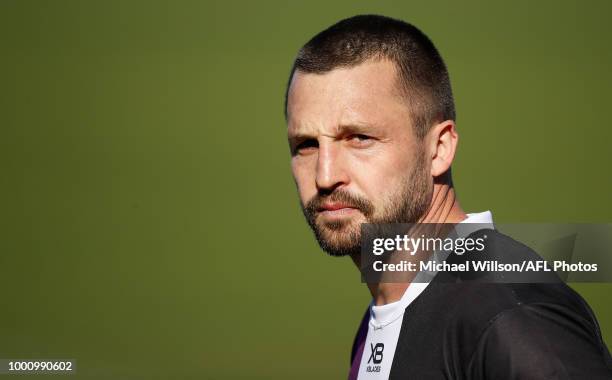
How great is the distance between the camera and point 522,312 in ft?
3.05

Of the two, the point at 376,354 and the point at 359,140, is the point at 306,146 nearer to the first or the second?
the point at 359,140

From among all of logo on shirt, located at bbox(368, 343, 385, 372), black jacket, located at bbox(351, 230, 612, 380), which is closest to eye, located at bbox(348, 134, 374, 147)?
black jacket, located at bbox(351, 230, 612, 380)

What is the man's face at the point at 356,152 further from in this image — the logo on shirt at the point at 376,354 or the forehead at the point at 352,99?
the logo on shirt at the point at 376,354

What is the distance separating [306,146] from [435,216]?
0.24 meters

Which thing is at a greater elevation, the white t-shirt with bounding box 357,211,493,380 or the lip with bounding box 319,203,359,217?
the lip with bounding box 319,203,359,217

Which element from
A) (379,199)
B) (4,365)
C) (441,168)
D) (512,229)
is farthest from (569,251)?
(4,365)

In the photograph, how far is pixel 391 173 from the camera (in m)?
1.18

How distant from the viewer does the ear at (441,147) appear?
4.08 feet

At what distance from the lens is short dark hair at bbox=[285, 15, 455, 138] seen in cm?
121

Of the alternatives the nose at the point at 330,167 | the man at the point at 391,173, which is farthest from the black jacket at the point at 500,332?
the nose at the point at 330,167

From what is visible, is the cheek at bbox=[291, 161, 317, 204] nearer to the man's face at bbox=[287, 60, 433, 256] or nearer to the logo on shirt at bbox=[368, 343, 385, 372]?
the man's face at bbox=[287, 60, 433, 256]

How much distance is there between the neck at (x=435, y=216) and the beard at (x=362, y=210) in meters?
0.03

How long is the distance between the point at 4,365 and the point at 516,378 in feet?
10.9

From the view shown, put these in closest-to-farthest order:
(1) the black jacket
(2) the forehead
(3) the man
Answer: (1) the black jacket < (3) the man < (2) the forehead
